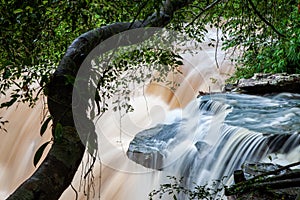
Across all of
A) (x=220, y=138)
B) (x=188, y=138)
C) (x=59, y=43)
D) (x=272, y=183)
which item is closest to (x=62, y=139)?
(x=272, y=183)

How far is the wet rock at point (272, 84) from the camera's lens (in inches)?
180

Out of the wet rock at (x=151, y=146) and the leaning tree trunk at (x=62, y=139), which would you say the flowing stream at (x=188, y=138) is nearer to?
the wet rock at (x=151, y=146)

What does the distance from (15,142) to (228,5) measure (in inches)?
177

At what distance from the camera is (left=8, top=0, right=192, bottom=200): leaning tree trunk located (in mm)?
705

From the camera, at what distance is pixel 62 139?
80 cm

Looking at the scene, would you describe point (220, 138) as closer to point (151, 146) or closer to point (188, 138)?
point (188, 138)

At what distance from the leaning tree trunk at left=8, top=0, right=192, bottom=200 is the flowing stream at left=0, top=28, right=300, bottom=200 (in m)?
1.47

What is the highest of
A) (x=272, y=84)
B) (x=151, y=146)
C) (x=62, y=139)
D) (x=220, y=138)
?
(x=272, y=84)

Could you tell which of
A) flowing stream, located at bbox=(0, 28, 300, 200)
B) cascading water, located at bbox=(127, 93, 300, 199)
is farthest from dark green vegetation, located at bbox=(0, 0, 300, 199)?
cascading water, located at bbox=(127, 93, 300, 199)

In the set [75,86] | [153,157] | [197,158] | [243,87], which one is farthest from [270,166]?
[243,87]

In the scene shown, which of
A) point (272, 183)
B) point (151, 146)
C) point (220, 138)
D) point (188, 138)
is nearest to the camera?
point (272, 183)

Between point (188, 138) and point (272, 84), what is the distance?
4.96ft

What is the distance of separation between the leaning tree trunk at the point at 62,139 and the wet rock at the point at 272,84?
377 centimetres

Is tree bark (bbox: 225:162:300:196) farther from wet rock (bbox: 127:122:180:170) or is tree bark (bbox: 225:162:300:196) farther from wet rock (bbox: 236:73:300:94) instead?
wet rock (bbox: 236:73:300:94)
